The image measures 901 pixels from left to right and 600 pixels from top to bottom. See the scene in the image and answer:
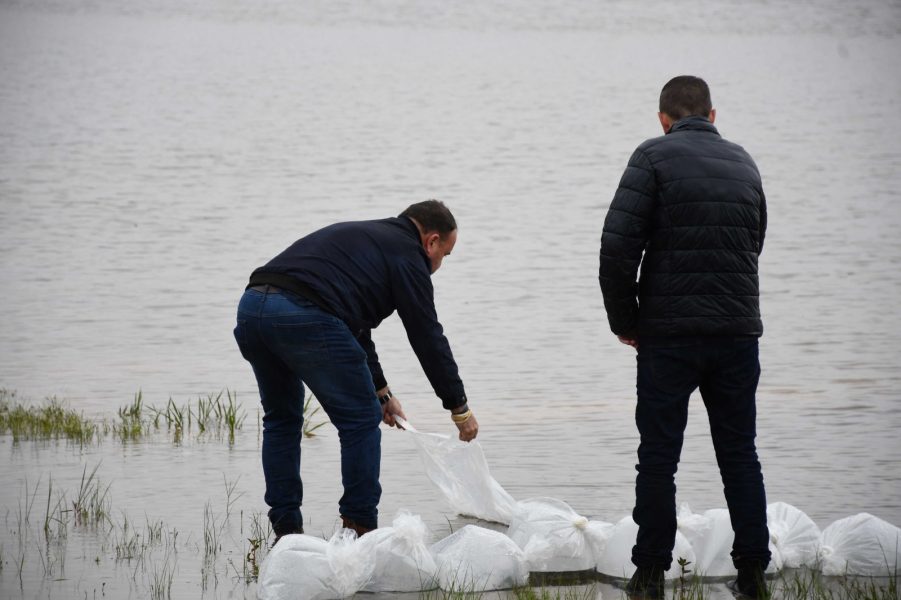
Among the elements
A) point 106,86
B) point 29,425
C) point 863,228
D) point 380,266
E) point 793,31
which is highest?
point 793,31

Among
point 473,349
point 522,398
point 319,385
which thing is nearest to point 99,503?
point 319,385

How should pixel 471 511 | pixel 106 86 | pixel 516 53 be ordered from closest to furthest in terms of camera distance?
pixel 471 511 < pixel 106 86 < pixel 516 53

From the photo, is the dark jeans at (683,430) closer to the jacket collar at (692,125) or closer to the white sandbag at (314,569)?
the jacket collar at (692,125)

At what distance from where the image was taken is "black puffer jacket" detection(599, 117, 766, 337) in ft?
14.5

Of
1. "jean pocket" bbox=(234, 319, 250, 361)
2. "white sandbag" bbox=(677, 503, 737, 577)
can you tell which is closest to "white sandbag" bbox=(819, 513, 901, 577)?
"white sandbag" bbox=(677, 503, 737, 577)

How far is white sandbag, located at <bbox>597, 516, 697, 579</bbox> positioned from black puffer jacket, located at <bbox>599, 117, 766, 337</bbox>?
0.80m

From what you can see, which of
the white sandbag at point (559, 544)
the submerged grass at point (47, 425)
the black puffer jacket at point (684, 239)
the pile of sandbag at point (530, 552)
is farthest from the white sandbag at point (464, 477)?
the submerged grass at point (47, 425)

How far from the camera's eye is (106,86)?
36.8 metres

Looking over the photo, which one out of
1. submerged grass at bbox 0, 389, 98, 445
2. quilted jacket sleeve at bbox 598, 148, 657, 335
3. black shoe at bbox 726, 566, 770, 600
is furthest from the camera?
submerged grass at bbox 0, 389, 98, 445

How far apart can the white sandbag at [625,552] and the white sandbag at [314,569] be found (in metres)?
0.88

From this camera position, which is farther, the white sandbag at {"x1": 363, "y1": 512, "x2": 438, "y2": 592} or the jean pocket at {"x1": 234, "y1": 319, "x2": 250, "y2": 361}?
the jean pocket at {"x1": 234, "y1": 319, "x2": 250, "y2": 361}

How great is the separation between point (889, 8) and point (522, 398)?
131ft

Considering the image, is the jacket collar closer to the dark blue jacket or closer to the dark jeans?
the dark jeans

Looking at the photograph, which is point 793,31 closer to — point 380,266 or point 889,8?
point 889,8
